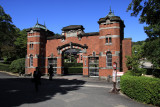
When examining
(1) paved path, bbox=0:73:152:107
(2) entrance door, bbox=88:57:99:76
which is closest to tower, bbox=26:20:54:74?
(2) entrance door, bbox=88:57:99:76

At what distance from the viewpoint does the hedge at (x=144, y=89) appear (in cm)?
724

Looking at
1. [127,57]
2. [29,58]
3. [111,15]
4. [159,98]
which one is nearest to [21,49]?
[29,58]

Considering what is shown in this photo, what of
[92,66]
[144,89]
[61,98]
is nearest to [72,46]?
[92,66]

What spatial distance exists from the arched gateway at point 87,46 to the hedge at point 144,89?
867 centimetres

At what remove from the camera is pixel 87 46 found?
20.1 metres

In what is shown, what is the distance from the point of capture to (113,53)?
1770 cm

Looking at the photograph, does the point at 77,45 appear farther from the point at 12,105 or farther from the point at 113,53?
the point at 12,105

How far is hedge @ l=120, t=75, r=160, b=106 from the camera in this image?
23.7ft

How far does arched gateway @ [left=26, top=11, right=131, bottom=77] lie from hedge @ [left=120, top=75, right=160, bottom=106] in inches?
341

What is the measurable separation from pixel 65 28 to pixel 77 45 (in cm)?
343

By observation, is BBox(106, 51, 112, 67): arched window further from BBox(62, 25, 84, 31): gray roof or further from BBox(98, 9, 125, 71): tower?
BBox(62, 25, 84, 31): gray roof

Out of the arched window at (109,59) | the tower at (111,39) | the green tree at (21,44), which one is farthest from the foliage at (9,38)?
the arched window at (109,59)

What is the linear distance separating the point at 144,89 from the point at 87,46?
42.3 feet

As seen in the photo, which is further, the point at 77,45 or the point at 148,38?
the point at 148,38
